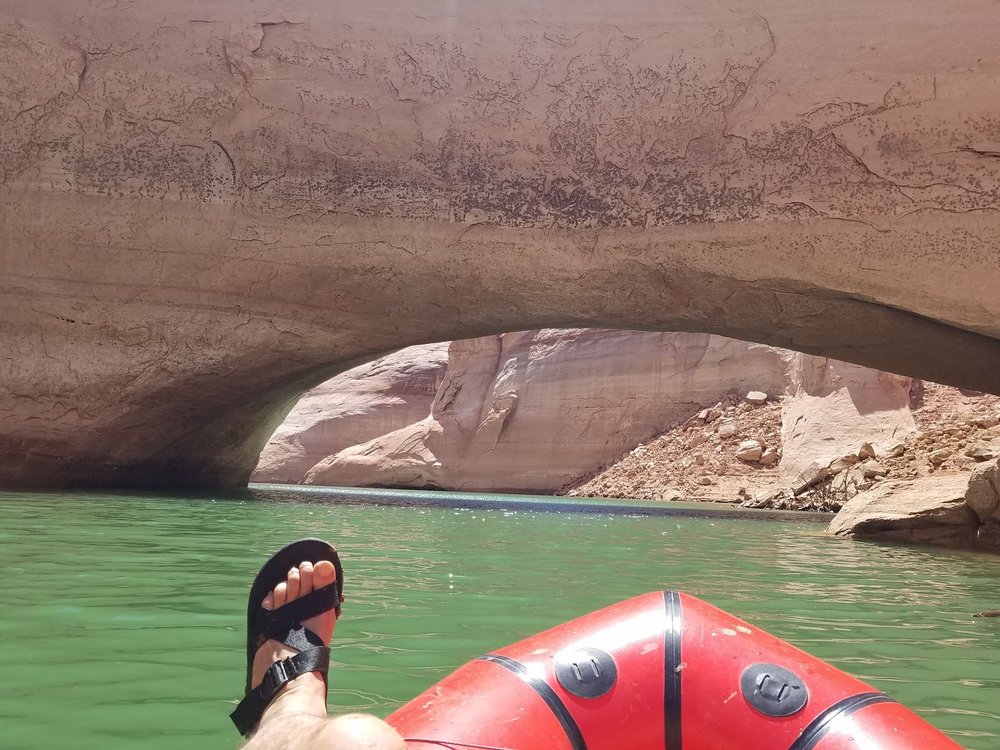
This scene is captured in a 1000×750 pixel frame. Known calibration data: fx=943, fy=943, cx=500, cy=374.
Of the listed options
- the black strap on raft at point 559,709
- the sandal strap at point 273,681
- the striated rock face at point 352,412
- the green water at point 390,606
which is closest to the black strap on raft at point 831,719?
the black strap on raft at point 559,709

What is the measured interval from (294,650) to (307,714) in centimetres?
41

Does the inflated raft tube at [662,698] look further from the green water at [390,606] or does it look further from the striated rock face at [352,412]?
the striated rock face at [352,412]

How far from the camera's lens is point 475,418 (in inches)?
1025

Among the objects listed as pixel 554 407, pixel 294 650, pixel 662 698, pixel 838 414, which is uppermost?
pixel 662 698

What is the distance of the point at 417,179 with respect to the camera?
843 centimetres

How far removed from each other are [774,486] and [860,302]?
885 cm

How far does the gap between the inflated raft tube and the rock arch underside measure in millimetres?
6828

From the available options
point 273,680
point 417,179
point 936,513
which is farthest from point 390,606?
point 417,179

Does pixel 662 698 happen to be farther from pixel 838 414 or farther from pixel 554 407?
pixel 554 407

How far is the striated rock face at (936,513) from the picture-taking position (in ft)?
20.2

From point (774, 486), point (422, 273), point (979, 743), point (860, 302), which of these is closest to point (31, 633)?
point (979, 743)

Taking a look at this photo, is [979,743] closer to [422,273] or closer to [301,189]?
[422,273]

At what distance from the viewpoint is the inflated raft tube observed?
4.23 feet

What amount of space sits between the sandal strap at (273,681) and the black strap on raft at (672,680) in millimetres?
Result: 636
